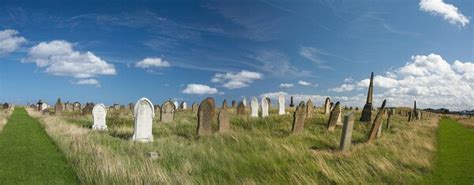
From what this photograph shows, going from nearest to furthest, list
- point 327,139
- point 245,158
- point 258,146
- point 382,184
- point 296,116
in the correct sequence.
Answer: point 382,184 → point 245,158 → point 258,146 → point 327,139 → point 296,116

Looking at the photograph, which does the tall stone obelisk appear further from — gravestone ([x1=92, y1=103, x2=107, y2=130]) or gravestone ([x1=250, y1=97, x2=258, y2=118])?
gravestone ([x1=92, y1=103, x2=107, y2=130])

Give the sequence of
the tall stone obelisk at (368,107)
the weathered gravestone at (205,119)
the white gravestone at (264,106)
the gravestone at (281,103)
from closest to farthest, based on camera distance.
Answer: the weathered gravestone at (205,119) → the tall stone obelisk at (368,107) → the white gravestone at (264,106) → the gravestone at (281,103)

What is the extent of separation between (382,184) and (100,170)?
6408 mm

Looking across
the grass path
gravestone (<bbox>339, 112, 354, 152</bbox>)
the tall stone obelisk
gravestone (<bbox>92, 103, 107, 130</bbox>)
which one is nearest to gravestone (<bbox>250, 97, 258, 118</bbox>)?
the tall stone obelisk

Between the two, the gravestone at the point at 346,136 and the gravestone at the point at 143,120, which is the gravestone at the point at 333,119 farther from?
the gravestone at the point at 143,120

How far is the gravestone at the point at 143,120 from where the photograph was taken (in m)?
17.6

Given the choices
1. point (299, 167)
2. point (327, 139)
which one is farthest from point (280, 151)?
point (327, 139)

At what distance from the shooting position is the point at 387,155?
13.8 m

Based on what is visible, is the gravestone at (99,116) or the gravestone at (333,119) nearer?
the gravestone at (333,119)

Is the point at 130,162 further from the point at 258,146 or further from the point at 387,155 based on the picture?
the point at 387,155

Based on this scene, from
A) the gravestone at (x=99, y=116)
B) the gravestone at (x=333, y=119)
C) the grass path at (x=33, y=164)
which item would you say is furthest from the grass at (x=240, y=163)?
the gravestone at (x=99, y=116)

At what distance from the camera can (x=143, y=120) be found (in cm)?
1781

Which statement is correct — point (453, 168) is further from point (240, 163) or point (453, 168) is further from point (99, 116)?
point (99, 116)

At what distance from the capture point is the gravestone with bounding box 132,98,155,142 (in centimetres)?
1758
